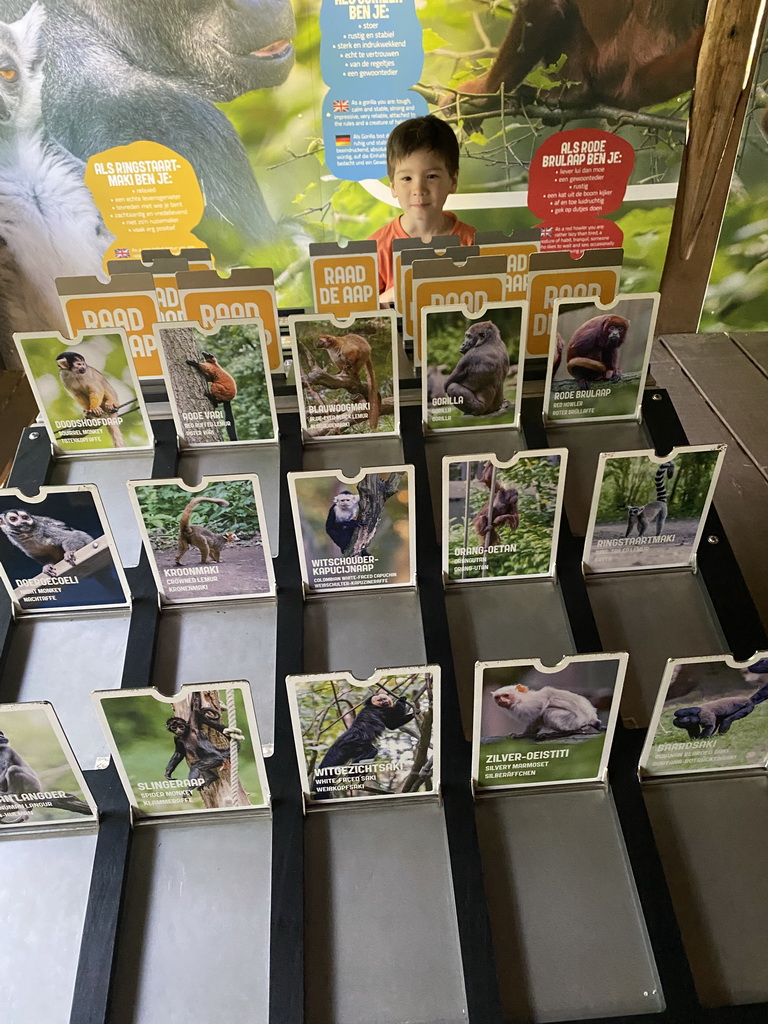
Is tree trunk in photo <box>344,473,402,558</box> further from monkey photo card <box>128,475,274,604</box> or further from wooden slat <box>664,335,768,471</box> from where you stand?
wooden slat <box>664,335,768,471</box>

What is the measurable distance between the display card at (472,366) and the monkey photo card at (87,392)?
428 millimetres

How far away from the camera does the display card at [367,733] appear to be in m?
0.83

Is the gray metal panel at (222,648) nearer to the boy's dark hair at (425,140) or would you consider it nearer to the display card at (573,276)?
the display card at (573,276)

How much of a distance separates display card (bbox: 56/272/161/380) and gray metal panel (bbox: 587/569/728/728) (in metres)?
0.78

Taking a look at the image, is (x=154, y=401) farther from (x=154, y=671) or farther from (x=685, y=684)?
(x=685, y=684)

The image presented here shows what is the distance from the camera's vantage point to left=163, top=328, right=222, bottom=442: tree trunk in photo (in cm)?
117

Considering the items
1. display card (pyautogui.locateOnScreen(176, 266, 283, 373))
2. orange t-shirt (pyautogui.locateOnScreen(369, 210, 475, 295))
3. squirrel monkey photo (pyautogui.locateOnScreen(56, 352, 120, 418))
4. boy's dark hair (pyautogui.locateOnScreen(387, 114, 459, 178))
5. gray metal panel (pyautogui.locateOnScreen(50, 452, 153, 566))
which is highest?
display card (pyautogui.locateOnScreen(176, 266, 283, 373))

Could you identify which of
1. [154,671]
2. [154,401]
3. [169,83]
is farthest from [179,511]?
[169,83]

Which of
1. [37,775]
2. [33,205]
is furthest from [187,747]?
[33,205]

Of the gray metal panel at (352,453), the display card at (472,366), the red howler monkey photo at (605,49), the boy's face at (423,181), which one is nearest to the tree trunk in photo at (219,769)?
the gray metal panel at (352,453)

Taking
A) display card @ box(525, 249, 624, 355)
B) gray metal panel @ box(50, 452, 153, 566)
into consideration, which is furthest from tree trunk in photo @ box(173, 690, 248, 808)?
display card @ box(525, 249, 624, 355)

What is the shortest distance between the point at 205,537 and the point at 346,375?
336mm

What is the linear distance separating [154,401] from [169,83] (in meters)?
1.59

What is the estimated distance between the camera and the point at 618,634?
3.41 feet
